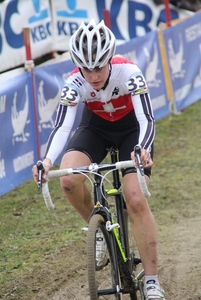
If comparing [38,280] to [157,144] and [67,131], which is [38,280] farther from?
[157,144]

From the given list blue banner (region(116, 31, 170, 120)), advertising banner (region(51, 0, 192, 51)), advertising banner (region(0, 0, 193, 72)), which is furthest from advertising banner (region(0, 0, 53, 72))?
blue banner (region(116, 31, 170, 120))

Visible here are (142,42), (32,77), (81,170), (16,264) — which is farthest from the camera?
(142,42)

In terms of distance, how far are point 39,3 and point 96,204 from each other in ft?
23.3

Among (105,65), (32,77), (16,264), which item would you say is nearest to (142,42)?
(32,77)

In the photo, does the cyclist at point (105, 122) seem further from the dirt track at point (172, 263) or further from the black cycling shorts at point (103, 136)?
the dirt track at point (172, 263)

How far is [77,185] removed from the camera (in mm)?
5078

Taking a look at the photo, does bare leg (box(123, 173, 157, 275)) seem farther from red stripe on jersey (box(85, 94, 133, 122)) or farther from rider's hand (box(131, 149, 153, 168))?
red stripe on jersey (box(85, 94, 133, 122))

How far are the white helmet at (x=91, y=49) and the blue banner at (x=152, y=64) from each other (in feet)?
21.2

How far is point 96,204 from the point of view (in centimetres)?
479

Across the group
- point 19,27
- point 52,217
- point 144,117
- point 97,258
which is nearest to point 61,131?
point 144,117

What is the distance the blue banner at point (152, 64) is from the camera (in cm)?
1168

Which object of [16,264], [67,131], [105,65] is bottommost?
[16,264]

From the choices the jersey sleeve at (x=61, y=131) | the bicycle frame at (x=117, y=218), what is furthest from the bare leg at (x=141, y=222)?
the jersey sleeve at (x=61, y=131)

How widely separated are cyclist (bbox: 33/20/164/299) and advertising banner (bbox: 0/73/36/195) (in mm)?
3163
